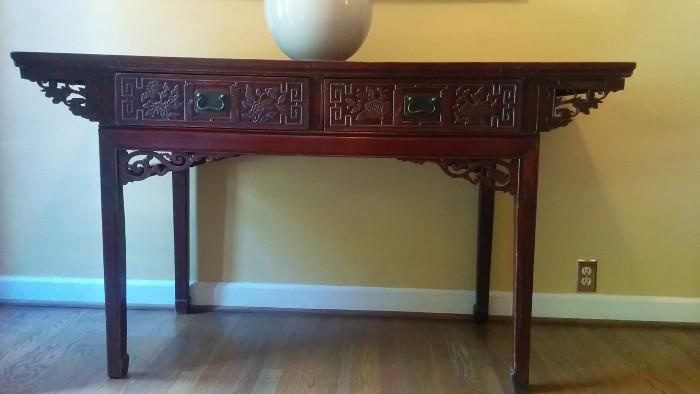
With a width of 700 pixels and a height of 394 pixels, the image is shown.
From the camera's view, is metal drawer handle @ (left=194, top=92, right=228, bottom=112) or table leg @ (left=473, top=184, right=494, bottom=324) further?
table leg @ (left=473, top=184, right=494, bottom=324)

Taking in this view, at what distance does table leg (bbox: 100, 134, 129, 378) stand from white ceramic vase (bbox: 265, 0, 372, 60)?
51cm

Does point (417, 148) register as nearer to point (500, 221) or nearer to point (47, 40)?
point (500, 221)

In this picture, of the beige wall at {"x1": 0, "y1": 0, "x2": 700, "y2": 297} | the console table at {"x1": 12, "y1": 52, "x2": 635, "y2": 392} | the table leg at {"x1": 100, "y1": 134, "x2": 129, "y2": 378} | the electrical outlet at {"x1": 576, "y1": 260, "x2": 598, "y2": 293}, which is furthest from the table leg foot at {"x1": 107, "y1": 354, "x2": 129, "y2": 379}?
the electrical outlet at {"x1": 576, "y1": 260, "x2": 598, "y2": 293}

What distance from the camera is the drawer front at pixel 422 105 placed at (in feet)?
4.43

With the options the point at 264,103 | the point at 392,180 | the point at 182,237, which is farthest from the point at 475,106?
the point at 182,237

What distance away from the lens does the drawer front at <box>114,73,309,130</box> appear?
1367 mm

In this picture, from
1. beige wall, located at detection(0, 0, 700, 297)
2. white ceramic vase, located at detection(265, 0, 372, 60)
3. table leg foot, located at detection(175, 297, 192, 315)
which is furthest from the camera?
table leg foot, located at detection(175, 297, 192, 315)

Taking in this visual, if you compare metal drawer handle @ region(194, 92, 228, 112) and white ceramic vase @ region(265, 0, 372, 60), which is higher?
white ceramic vase @ region(265, 0, 372, 60)

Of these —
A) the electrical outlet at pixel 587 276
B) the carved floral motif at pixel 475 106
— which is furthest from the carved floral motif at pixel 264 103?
the electrical outlet at pixel 587 276

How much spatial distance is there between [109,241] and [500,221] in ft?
3.86

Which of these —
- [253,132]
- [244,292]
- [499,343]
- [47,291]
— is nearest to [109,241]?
[253,132]

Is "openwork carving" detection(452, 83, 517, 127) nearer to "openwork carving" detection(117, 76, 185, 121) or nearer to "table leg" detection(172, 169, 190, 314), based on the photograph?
"openwork carving" detection(117, 76, 185, 121)

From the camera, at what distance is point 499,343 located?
1.74 metres

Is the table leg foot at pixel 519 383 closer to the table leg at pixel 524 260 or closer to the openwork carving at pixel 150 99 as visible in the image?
the table leg at pixel 524 260
